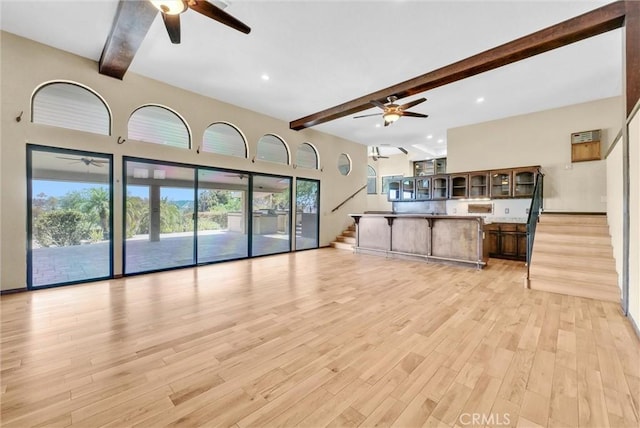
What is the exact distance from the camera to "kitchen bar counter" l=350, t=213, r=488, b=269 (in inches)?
229

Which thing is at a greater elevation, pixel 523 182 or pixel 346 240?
pixel 523 182

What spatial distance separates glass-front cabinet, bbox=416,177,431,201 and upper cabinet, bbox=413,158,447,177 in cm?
224

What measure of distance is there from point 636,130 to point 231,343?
4875mm

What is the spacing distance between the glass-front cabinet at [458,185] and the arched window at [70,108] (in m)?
8.59

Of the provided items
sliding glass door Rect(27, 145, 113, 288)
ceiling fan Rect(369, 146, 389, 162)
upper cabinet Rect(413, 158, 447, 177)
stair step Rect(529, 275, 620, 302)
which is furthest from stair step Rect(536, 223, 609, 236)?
sliding glass door Rect(27, 145, 113, 288)

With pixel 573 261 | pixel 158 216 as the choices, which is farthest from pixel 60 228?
pixel 573 261

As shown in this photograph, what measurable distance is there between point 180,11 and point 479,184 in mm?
7941

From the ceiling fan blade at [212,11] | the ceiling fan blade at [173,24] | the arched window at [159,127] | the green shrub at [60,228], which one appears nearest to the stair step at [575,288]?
the ceiling fan blade at [212,11]

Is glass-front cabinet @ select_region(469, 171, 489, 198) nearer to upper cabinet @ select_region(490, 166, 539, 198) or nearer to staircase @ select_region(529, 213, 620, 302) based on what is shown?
upper cabinet @ select_region(490, 166, 539, 198)

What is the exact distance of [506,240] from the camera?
22.3 feet

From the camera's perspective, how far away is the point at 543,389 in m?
1.87

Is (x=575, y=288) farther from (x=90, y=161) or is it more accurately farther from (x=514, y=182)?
(x=90, y=161)

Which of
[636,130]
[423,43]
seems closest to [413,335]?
[636,130]

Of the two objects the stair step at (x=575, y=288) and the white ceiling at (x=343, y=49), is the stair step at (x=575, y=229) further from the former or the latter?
the white ceiling at (x=343, y=49)
